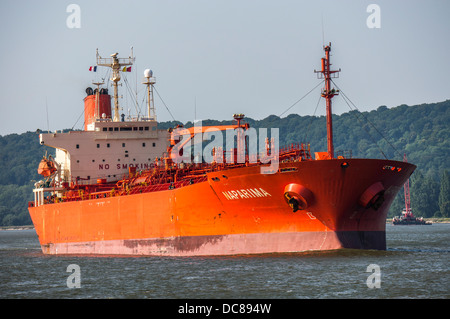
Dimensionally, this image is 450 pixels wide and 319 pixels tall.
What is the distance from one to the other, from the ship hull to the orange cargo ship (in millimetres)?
42

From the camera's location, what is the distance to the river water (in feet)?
72.8

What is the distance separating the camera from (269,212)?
29.5 m

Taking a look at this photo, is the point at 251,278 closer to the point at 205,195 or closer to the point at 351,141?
the point at 205,195

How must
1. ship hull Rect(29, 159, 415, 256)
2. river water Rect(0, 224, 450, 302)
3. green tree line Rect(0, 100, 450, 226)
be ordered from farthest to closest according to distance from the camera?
green tree line Rect(0, 100, 450, 226), ship hull Rect(29, 159, 415, 256), river water Rect(0, 224, 450, 302)

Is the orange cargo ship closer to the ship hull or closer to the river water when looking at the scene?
the ship hull

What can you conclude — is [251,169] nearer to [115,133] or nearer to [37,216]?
[115,133]

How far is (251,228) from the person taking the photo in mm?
30141

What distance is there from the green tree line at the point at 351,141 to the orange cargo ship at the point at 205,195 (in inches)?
3631

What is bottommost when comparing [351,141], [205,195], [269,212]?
Result: [269,212]

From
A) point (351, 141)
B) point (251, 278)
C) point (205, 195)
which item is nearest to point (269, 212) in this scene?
point (205, 195)

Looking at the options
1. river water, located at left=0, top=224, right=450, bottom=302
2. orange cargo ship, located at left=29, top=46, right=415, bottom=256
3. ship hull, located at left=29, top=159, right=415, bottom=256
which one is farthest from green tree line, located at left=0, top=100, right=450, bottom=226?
river water, located at left=0, top=224, right=450, bottom=302

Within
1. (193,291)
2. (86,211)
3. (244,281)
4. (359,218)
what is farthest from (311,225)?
(86,211)

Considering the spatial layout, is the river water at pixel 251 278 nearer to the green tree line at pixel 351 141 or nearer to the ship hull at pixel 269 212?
the ship hull at pixel 269 212

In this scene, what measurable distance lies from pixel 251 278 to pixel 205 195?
7370 mm
